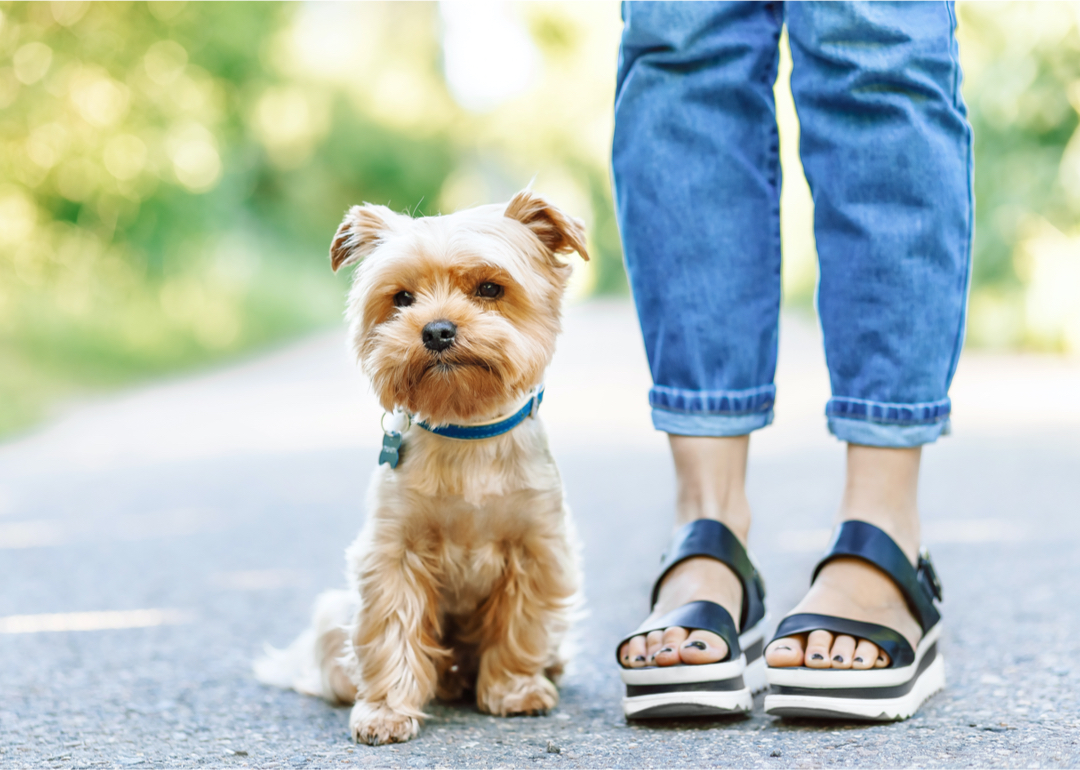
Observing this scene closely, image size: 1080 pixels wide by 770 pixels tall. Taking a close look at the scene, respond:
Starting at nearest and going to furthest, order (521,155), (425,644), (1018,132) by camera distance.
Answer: (425,644), (1018,132), (521,155)

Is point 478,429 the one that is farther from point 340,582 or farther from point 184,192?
point 184,192

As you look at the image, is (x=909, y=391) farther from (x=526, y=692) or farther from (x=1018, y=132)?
(x=1018, y=132)

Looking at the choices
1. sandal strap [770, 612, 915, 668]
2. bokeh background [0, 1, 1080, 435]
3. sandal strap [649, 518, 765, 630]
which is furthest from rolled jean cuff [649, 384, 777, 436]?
bokeh background [0, 1, 1080, 435]

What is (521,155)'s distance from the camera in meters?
27.6

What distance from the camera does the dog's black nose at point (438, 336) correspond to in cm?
196

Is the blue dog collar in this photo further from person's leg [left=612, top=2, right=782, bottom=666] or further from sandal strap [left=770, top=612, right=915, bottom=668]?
sandal strap [left=770, top=612, right=915, bottom=668]

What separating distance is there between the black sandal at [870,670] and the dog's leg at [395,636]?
61 centimetres

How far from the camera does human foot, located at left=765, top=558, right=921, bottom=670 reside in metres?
1.77

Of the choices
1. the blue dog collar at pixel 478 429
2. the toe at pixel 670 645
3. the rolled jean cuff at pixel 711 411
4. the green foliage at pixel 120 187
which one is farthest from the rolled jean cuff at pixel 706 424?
the green foliage at pixel 120 187

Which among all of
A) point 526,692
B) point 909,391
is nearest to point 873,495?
point 909,391

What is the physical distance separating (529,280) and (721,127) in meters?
0.45

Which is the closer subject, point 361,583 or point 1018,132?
point 361,583

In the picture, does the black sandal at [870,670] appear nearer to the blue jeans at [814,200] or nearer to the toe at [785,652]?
the toe at [785,652]

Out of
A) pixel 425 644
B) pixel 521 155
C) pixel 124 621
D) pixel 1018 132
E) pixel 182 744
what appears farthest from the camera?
pixel 521 155
